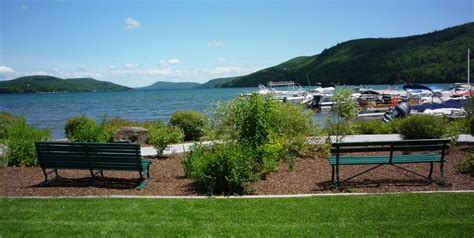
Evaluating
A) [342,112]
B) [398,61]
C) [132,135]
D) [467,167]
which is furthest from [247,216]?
[398,61]

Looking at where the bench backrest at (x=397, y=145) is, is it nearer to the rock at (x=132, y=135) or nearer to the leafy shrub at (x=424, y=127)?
the leafy shrub at (x=424, y=127)

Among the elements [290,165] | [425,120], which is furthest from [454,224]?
[425,120]

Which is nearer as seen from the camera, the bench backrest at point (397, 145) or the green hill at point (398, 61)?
the bench backrest at point (397, 145)

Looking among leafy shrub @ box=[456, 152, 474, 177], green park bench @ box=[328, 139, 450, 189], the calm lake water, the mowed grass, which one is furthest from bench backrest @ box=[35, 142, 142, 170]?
leafy shrub @ box=[456, 152, 474, 177]

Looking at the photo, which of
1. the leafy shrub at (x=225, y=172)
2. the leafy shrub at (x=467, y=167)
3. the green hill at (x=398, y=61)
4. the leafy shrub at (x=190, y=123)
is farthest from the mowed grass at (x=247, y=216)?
the green hill at (x=398, y=61)

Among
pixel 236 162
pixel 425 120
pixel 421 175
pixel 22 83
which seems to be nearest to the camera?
pixel 236 162

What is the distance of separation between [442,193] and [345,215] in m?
2.03

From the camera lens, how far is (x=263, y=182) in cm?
789

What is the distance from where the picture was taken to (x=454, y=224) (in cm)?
509

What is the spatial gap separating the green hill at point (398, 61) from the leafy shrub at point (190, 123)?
2364 inches

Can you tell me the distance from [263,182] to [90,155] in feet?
11.3

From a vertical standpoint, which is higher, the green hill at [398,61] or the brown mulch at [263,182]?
the green hill at [398,61]

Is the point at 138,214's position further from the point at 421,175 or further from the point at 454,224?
the point at 421,175

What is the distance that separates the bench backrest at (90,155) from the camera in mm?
7418
